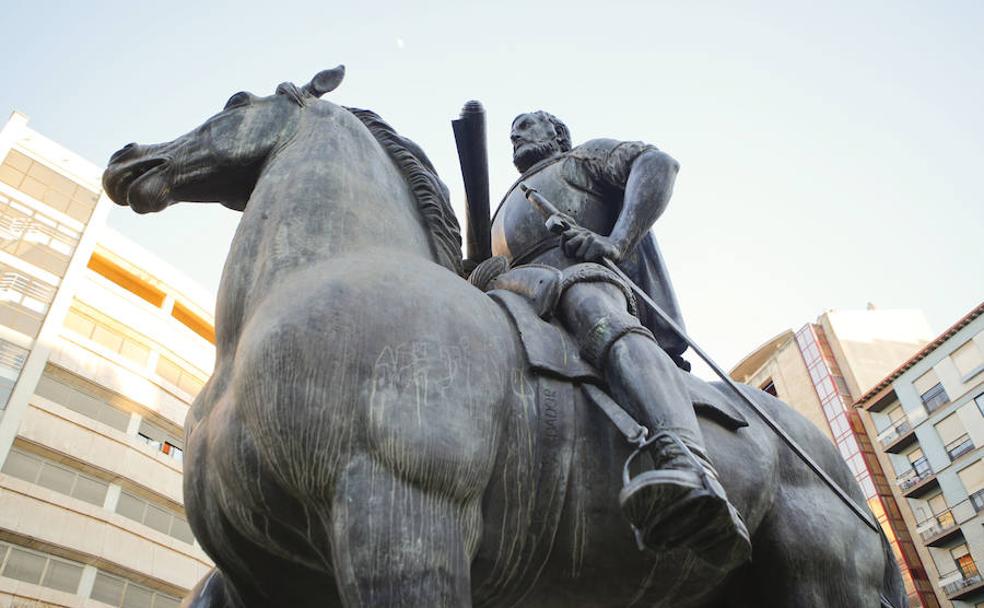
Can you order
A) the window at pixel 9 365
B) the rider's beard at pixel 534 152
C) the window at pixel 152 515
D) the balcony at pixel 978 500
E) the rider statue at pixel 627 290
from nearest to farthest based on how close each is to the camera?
the rider statue at pixel 627 290
the rider's beard at pixel 534 152
the window at pixel 9 365
the window at pixel 152 515
the balcony at pixel 978 500

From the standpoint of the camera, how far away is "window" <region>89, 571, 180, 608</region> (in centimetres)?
2761

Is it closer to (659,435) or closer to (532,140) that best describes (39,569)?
(532,140)

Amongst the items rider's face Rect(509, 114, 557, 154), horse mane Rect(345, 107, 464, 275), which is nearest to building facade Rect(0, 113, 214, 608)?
rider's face Rect(509, 114, 557, 154)

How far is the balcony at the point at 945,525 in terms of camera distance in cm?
3551

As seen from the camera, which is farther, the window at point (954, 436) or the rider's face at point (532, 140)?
the window at point (954, 436)

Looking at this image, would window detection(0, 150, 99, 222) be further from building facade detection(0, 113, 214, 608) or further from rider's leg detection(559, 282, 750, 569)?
rider's leg detection(559, 282, 750, 569)

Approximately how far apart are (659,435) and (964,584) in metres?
39.7

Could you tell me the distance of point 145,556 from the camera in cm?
2925

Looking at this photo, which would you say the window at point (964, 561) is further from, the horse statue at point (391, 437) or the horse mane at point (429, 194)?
the horse mane at point (429, 194)

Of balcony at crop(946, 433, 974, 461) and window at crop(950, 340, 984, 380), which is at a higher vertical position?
window at crop(950, 340, 984, 380)

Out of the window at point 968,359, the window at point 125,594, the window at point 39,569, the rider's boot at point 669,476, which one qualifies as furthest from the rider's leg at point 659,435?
the window at point 968,359

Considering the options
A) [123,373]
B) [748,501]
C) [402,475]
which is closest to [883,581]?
[748,501]

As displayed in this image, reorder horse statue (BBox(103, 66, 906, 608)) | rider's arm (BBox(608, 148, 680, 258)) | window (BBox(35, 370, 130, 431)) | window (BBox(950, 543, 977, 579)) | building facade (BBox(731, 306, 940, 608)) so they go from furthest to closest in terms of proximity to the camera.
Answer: building facade (BBox(731, 306, 940, 608))
window (BBox(950, 543, 977, 579))
window (BBox(35, 370, 130, 431))
rider's arm (BBox(608, 148, 680, 258))
horse statue (BBox(103, 66, 906, 608))

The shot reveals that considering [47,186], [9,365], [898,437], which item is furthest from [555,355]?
[898,437]
